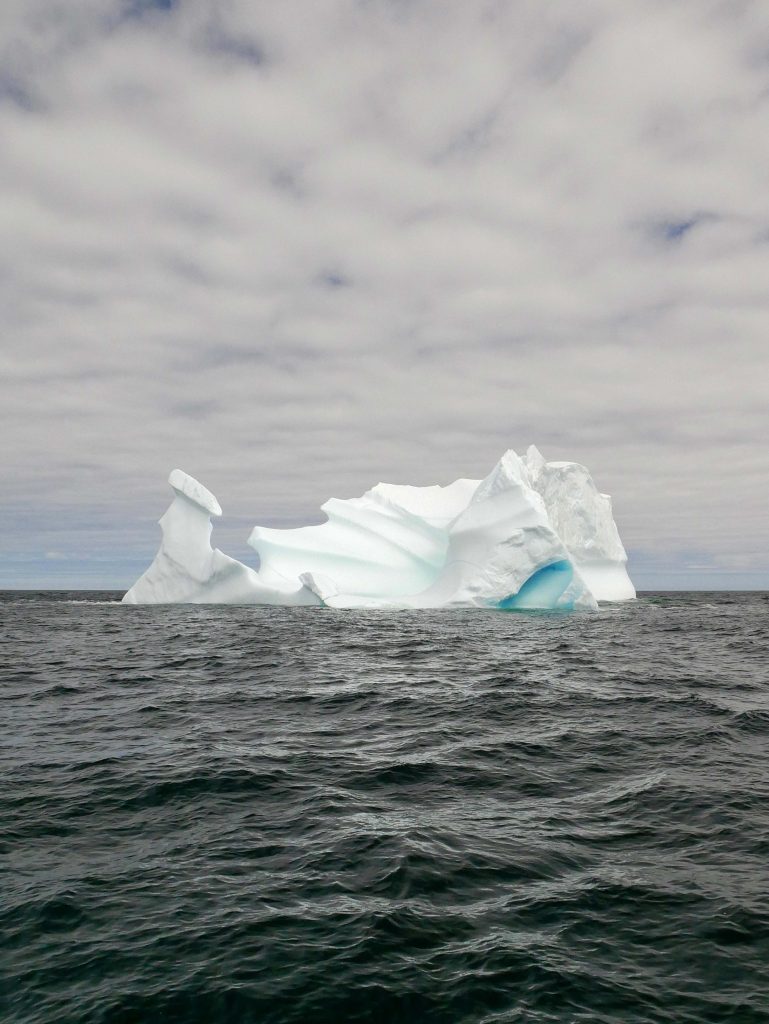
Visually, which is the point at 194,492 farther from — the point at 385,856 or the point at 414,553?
the point at 385,856

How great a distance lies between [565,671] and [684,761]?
623cm

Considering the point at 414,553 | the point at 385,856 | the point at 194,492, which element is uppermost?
the point at 194,492

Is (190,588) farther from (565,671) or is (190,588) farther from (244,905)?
(244,905)

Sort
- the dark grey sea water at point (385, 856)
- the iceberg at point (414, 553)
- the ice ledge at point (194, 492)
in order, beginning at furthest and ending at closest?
the ice ledge at point (194, 492)
the iceberg at point (414, 553)
the dark grey sea water at point (385, 856)

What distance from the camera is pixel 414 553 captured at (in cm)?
3734

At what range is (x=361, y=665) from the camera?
48.3ft

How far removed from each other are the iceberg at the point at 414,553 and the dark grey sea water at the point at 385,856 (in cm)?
1961

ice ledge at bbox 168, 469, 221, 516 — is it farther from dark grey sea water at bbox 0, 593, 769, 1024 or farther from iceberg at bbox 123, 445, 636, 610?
dark grey sea water at bbox 0, 593, 769, 1024

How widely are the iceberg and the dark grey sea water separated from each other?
64.3ft

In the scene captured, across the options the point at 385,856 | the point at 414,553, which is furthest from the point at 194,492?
the point at 385,856

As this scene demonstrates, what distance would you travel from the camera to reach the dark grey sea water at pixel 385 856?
3.77 m

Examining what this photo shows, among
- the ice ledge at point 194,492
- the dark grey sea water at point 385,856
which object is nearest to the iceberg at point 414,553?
the ice ledge at point 194,492

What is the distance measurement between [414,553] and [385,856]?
3214cm

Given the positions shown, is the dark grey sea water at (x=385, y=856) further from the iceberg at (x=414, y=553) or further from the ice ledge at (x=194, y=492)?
the ice ledge at (x=194, y=492)
